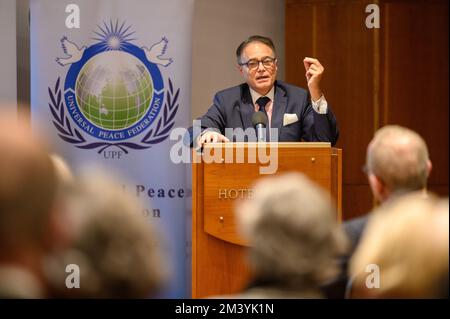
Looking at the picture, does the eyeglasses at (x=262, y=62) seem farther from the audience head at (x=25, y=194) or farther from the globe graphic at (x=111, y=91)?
the audience head at (x=25, y=194)

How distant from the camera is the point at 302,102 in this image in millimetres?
4812

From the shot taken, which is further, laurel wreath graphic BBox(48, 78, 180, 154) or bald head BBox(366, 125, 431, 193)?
laurel wreath graphic BBox(48, 78, 180, 154)

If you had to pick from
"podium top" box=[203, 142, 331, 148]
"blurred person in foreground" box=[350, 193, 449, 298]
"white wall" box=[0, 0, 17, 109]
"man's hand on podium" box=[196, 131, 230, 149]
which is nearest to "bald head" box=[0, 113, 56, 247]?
"blurred person in foreground" box=[350, 193, 449, 298]

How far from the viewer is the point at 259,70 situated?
4.78m

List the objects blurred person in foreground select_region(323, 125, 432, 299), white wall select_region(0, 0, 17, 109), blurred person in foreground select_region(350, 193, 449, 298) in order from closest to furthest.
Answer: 1. blurred person in foreground select_region(350, 193, 449, 298)
2. blurred person in foreground select_region(323, 125, 432, 299)
3. white wall select_region(0, 0, 17, 109)

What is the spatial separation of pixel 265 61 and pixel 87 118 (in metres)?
1.54

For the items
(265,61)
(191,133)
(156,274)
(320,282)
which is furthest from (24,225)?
(265,61)

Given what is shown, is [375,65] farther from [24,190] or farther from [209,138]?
[24,190]

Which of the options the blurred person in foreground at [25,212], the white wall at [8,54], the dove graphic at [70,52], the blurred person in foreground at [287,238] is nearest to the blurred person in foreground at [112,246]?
the blurred person in foreground at [25,212]

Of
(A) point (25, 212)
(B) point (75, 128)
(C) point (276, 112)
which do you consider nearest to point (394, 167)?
(A) point (25, 212)

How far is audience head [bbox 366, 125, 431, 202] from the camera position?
8.60ft

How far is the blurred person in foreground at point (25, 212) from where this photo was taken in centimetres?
196

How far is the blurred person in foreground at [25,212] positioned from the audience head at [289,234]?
532 millimetres

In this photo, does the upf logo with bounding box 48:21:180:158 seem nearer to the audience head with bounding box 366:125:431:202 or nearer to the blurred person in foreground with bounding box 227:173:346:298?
the audience head with bounding box 366:125:431:202
